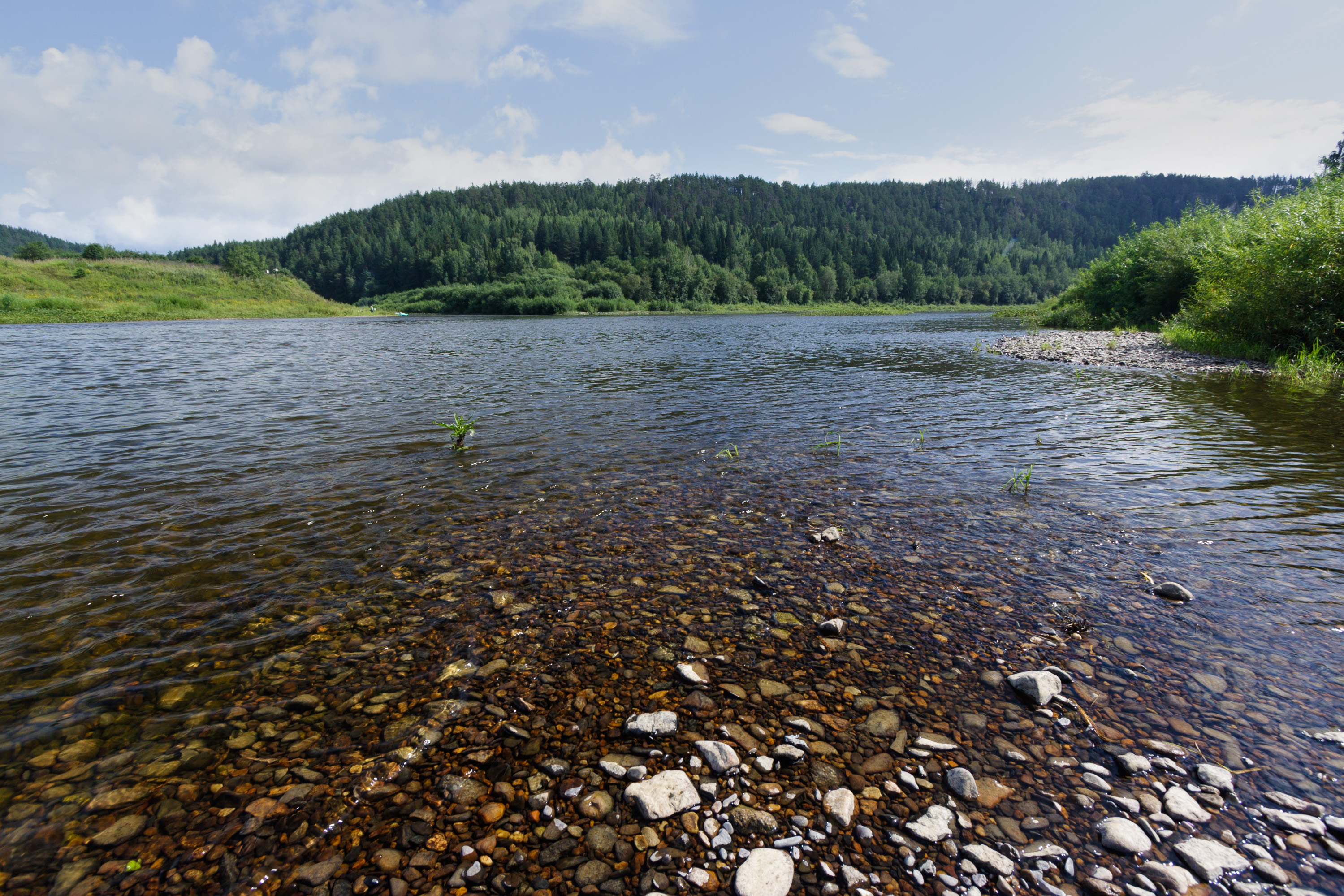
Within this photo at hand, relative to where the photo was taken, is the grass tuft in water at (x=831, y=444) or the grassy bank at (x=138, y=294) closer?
the grass tuft in water at (x=831, y=444)

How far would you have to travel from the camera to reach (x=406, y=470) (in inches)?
466

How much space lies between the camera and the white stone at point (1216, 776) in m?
3.88

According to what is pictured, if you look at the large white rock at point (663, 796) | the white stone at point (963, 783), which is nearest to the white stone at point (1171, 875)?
the white stone at point (963, 783)

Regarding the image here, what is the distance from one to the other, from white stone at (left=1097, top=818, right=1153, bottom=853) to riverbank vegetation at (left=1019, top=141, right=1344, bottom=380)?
29.5m

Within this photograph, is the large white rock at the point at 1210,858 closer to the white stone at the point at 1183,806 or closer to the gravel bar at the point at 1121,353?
the white stone at the point at 1183,806

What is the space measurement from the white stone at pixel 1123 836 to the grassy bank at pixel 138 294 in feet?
334

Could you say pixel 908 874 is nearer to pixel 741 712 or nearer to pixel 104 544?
pixel 741 712

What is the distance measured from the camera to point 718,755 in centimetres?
418

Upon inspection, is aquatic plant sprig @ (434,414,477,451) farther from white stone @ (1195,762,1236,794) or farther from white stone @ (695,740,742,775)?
white stone @ (1195,762,1236,794)

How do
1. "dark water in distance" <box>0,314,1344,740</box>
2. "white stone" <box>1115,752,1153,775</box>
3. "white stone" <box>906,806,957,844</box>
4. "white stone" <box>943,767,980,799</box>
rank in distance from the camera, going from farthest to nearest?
"dark water in distance" <box>0,314,1344,740</box> → "white stone" <box>1115,752,1153,775</box> → "white stone" <box>943,767,980,799</box> → "white stone" <box>906,806,957,844</box>

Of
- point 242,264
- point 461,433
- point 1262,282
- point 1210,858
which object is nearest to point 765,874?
point 1210,858

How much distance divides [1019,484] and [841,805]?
9.20 m

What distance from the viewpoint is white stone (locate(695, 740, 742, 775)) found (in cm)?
411

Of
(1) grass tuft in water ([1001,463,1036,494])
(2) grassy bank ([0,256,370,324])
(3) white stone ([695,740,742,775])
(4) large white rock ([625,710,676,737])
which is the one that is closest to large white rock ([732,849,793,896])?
(3) white stone ([695,740,742,775])
